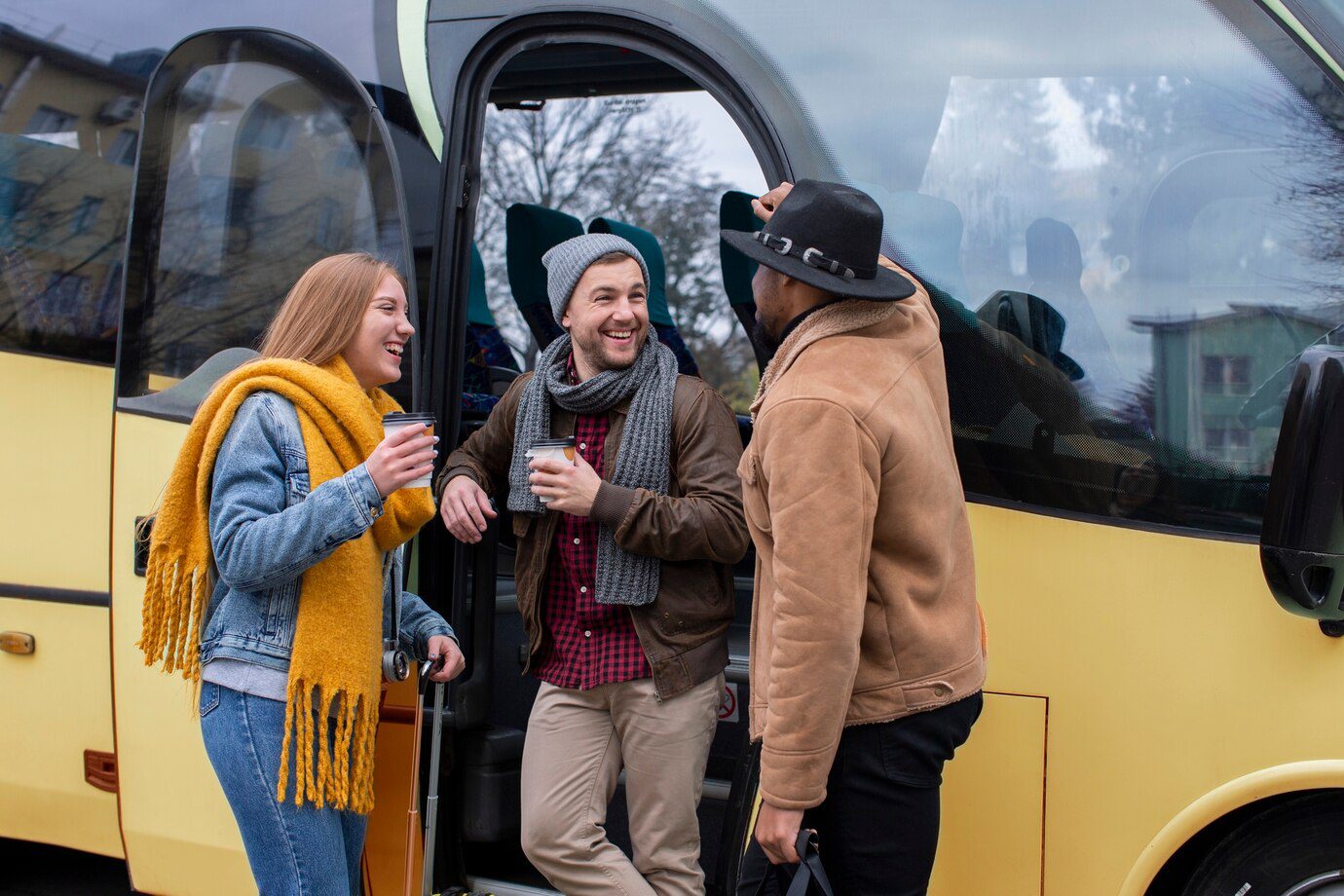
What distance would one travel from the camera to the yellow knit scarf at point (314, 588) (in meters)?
2.28

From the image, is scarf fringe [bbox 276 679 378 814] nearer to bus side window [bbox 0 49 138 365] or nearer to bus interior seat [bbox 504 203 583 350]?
bus side window [bbox 0 49 138 365]

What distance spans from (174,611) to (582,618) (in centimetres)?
85

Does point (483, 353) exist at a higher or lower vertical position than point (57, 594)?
higher

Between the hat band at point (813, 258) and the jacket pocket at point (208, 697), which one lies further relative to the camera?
the jacket pocket at point (208, 697)

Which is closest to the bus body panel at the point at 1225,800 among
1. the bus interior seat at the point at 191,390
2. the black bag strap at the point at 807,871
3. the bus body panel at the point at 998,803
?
the bus body panel at the point at 998,803

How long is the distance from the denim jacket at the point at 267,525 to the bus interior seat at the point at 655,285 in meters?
2.12

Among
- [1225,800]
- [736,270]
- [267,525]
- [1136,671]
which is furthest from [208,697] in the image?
[736,270]

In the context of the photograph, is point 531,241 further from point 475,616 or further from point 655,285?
point 475,616

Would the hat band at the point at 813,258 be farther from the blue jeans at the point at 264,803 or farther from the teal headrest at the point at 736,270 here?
the teal headrest at the point at 736,270

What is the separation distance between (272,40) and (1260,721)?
8.91 feet

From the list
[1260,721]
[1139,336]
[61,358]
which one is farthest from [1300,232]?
[61,358]

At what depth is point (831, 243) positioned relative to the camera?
205 centimetres

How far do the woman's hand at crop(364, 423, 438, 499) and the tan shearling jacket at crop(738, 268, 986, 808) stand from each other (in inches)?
23.6

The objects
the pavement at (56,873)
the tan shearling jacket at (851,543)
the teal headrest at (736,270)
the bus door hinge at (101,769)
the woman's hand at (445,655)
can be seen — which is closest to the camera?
the tan shearling jacket at (851,543)
